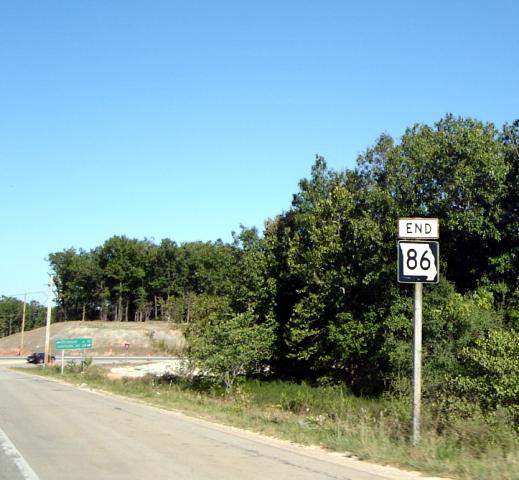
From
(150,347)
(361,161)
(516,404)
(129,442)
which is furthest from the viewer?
(150,347)

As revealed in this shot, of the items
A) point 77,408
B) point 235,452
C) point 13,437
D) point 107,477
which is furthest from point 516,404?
point 77,408

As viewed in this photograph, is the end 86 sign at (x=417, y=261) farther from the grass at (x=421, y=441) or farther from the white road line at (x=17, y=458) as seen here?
the white road line at (x=17, y=458)

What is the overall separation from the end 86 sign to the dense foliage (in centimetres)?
1175

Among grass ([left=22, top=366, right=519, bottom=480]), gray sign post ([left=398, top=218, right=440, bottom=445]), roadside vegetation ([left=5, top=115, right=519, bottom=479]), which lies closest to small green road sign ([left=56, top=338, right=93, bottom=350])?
roadside vegetation ([left=5, top=115, right=519, bottom=479])

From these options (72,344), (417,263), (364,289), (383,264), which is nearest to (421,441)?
(417,263)

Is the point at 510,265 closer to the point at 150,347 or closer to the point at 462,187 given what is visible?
the point at 462,187

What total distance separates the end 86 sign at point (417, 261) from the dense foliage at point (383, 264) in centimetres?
1175

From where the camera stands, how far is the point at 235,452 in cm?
1117

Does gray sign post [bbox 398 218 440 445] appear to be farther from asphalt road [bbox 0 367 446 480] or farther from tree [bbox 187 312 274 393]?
tree [bbox 187 312 274 393]

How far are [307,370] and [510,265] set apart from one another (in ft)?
→ 48.0

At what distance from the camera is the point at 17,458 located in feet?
35.3

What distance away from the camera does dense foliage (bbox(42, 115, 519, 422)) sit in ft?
90.6

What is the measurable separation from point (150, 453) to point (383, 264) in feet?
71.8

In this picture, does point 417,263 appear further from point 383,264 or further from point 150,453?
point 383,264
